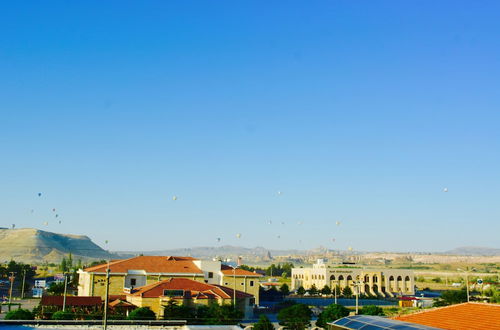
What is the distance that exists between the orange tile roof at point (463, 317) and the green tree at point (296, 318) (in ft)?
46.1

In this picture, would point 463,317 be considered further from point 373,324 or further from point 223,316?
point 223,316

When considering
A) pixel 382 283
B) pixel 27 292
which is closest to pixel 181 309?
pixel 27 292

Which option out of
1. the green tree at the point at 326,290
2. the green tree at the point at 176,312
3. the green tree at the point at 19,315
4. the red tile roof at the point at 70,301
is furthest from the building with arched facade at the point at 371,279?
the green tree at the point at 19,315

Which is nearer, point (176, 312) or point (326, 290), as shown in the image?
point (176, 312)

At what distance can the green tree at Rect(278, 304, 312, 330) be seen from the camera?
48.2 meters

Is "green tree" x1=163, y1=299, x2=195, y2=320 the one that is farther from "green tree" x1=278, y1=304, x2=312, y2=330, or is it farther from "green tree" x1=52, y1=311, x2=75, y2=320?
"green tree" x1=278, y1=304, x2=312, y2=330

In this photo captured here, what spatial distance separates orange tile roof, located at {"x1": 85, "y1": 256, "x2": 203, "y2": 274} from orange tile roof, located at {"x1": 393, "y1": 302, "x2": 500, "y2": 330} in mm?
45746

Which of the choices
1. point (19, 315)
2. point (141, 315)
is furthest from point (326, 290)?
point (19, 315)

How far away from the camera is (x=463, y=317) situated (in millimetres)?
32125

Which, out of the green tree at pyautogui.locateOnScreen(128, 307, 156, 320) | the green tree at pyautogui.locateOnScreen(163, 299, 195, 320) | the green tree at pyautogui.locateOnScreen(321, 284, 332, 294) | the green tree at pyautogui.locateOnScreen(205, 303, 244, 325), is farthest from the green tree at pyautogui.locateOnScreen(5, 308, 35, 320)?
the green tree at pyautogui.locateOnScreen(321, 284, 332, 294)

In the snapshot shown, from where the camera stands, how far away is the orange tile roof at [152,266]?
234 ft

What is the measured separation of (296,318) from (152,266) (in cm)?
3302

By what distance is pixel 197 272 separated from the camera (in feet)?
252

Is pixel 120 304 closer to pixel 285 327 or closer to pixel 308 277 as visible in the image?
pixel 285 327
